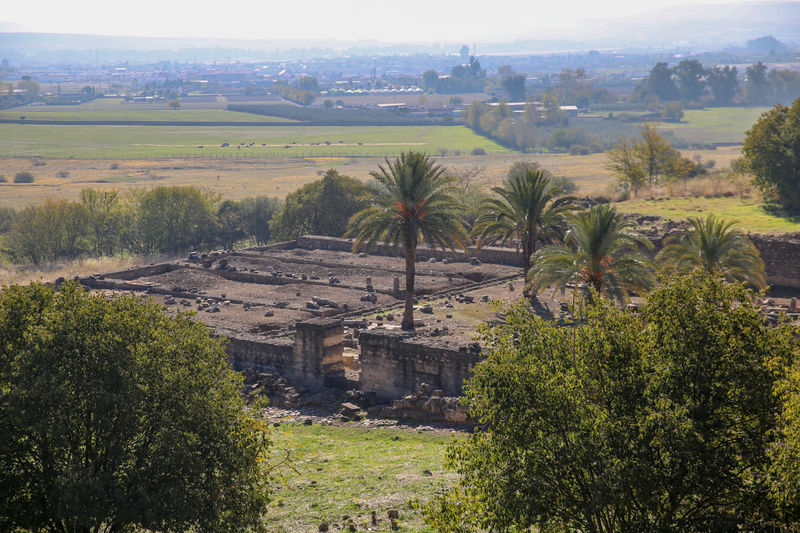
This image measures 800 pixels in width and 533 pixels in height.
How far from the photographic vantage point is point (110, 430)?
Result: 1458 cm

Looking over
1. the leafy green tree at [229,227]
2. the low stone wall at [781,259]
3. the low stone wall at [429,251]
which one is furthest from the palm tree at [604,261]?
the leafy green tree at [229,227]

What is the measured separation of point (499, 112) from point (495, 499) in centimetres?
16252

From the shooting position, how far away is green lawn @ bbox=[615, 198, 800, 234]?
134ft

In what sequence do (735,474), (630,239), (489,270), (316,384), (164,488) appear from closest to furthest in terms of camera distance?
(735,474) < (164,488) < (630,239) < (316,384) < (489,270)

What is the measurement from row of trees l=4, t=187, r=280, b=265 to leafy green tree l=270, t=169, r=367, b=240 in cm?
839

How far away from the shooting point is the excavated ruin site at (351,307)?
27391mm

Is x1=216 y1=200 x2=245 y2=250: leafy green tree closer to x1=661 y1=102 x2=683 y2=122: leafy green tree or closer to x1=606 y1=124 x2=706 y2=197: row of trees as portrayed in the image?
x1=606 y1=124 x2=706 y2=197: row of trees

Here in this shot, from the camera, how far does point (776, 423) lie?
12.3 metres

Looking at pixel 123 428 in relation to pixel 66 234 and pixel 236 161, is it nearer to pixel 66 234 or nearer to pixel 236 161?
pixel 66 234

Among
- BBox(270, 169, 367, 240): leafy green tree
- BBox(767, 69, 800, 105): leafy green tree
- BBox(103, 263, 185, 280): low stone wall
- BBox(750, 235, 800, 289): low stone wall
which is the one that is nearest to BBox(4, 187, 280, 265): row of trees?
BBox(270, 169, 367, 240): leafy green tree

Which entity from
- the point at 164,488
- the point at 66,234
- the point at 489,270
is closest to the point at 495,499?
the point at 164,488

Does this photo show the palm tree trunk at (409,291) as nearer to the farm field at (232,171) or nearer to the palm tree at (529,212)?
the palm tree at (529,212)

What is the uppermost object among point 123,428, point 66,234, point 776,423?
point 776,423

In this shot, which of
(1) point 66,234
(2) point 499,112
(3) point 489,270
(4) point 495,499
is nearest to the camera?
(4) point 495,499
